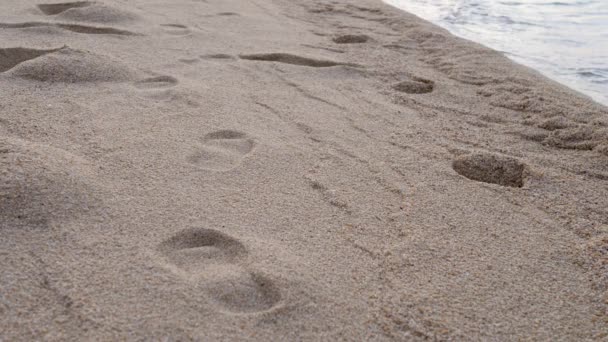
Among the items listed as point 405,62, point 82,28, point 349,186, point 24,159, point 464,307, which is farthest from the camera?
point 405,62

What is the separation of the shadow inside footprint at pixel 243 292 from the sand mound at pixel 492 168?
979 mm

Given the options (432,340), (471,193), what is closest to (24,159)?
(432,340)

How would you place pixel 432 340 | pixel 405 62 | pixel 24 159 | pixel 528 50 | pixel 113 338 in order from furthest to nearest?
1. pixel 528 50
2. pixel 405 62
3. pixel 24 159
4. pixel 432 340
5. pixel 113 338

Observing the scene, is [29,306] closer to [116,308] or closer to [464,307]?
[116,308]

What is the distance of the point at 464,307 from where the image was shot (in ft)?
4.15

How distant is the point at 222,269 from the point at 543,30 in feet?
13.0

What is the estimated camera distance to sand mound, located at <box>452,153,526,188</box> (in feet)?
6.31

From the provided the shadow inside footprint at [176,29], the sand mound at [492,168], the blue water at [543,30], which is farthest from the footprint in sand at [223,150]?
the blue water at [543,30]

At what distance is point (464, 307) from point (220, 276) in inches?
22.1

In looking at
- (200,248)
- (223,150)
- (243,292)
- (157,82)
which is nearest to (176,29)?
(157,82)

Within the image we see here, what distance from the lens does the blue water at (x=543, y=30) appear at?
11.0ft

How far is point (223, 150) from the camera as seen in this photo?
1839 millimetres

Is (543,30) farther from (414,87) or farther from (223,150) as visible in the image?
(223,150)

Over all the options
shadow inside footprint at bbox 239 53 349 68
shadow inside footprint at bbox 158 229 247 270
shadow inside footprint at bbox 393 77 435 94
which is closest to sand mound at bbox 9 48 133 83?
shadow inside footprint at bbox 239 53 349 68
